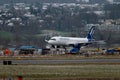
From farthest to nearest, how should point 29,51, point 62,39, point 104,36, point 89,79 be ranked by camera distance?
point 104,36
point 62,39
point 29,51
point 89,79

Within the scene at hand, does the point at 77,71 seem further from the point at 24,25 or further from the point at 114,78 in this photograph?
the point at 24,25

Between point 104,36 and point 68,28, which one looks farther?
point 68,28

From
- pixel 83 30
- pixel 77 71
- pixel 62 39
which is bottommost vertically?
pixel 83 30

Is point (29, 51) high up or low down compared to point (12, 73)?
down

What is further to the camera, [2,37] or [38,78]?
[2,37]

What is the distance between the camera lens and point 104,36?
160 m

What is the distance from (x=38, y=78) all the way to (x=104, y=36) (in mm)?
122425

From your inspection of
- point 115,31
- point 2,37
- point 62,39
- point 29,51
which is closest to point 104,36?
point 115,31

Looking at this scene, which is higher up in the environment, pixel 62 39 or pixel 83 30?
pixel 62 39

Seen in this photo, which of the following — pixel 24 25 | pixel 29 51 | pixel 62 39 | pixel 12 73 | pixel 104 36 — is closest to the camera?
pixel 12 73

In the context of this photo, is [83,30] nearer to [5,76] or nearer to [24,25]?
[24,25]

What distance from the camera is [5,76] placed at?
39.0m

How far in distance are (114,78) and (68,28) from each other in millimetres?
154776

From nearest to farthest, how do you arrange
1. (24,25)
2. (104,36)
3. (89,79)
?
1. (89,79)
2. (104,36)
3. (24,25)
